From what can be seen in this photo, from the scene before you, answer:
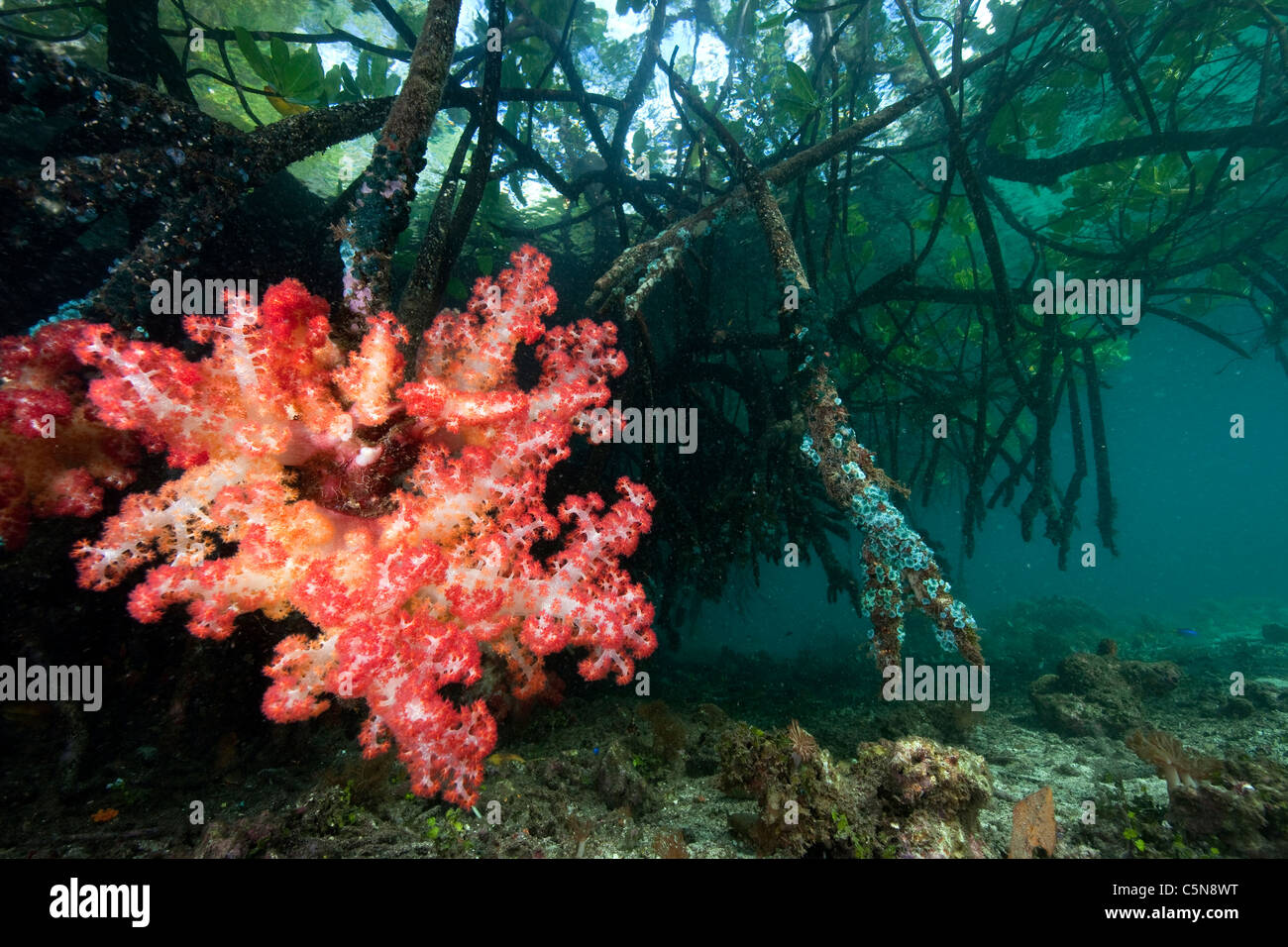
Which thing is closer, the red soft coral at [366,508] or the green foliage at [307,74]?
the red soft coral at [366,508]

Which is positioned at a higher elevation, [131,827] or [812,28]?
[812,28]

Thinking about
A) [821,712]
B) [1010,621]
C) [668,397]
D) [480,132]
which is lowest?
[1010,621]

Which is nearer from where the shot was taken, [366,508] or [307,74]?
[366,508]

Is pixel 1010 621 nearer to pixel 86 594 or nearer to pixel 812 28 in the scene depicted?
pixel 812 28

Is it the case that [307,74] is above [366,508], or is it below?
above

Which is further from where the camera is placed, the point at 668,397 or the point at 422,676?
the point at 668,397

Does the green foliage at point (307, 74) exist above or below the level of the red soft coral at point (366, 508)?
above

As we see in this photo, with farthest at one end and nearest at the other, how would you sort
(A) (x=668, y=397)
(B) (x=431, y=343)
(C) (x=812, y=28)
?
1. (C) (x=812, y=28)
2. (A) (x=668, y=397)
3. (B) (x=431, y=343)

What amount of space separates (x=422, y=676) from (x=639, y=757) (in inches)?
79.3

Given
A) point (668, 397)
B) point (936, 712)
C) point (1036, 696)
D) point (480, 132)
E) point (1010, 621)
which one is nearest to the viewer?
point (480, 132)

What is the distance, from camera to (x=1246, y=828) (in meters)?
2.33

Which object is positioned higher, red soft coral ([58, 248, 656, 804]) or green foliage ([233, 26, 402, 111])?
green foliage ([233, 26, 402, 111])

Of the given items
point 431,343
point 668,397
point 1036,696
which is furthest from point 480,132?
point 1036,696

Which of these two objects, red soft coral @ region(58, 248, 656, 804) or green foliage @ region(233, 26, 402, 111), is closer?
red soft coral @ region(58, 248, 656, 804)
